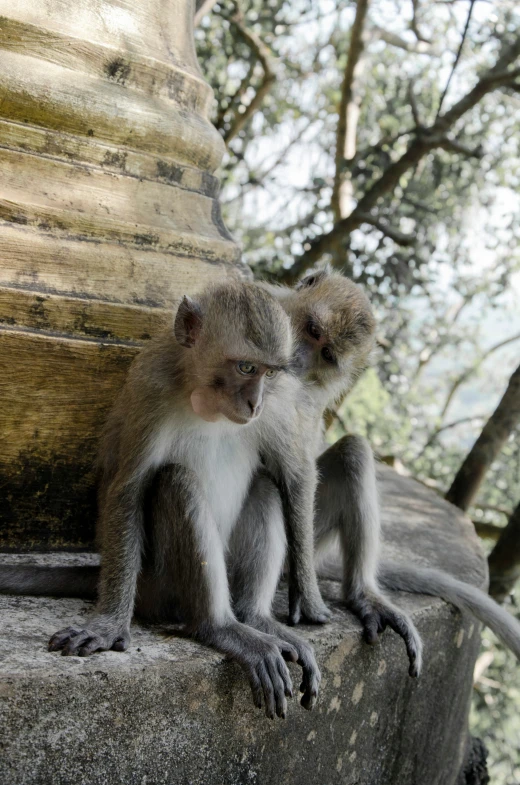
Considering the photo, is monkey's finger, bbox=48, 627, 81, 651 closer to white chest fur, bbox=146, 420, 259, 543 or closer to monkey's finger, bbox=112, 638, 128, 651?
monkey's finger, bbox=112, 638, 128, 651

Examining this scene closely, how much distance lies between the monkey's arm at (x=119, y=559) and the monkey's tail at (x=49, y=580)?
24cm

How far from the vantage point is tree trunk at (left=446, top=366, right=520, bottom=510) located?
5.32 meters

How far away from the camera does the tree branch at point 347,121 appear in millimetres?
6875

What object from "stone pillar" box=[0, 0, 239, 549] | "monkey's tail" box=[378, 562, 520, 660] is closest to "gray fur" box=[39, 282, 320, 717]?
"stone pillar" box=[0, 0, 239, 549]

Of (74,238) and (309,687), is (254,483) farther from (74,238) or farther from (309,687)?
(74,238)

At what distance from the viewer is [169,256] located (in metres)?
3.13

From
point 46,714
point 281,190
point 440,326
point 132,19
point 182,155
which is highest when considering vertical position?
point 132,19

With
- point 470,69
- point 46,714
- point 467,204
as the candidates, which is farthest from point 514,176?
point 46,714

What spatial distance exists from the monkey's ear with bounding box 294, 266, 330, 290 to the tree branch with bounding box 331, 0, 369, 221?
4173mm

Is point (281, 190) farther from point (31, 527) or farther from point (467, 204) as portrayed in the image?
point (31, 527)

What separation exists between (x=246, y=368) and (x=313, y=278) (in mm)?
1179

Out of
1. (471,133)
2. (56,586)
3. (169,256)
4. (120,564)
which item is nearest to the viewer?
(120,564)

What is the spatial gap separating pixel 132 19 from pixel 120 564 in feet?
6.78

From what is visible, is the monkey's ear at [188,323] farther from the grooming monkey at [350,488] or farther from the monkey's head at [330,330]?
the monkey's head at [330,330]
